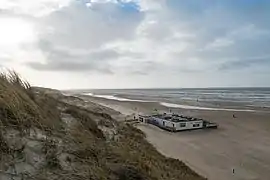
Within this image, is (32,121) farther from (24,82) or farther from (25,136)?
(24,82)

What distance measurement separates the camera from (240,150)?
25047 mm

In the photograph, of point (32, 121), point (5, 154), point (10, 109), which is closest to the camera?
point (5, 154)

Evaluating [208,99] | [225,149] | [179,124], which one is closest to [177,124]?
[179,124]

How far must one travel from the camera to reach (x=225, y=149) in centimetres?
2522

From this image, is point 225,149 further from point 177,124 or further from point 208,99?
point 208,99

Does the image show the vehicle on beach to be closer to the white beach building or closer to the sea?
the white beach building

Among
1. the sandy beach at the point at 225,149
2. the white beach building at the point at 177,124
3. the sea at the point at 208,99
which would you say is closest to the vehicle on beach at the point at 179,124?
the white beach building at the point at 177,124

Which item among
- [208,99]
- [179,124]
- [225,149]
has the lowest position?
[225,149]

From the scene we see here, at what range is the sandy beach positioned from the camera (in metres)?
18.6

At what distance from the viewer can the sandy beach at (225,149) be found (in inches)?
732

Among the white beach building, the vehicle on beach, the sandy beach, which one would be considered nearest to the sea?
the vehicle on beach

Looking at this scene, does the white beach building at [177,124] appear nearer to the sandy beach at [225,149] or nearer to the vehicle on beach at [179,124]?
the vehicle on beach at [179,124]

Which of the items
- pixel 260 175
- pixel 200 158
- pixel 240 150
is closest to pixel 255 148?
pixel 240 150

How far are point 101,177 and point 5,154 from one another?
1.31m
